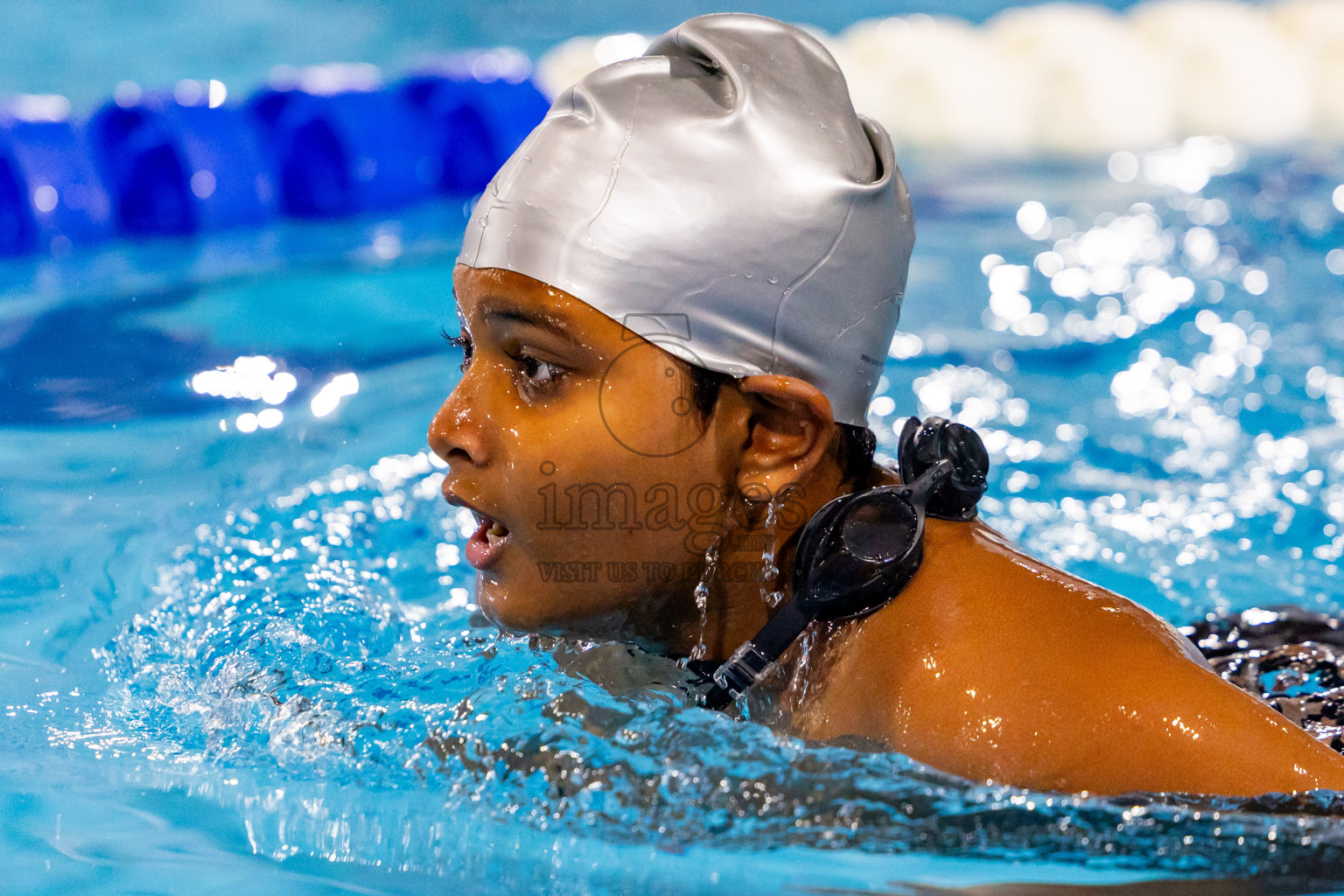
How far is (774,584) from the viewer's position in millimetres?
1777

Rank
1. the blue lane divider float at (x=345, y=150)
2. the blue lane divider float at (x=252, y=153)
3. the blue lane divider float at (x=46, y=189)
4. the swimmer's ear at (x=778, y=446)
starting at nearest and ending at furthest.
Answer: the swimmer's ear at (x=778, y=446)
the blue lane divider float at (x=46, y=189)
the blue lane divider float at (x=252, y=153)
the blue lane divider float at (x=345, y=150)

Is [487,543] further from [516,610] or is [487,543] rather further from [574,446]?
[574,446]

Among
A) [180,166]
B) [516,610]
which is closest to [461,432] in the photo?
[516,610]

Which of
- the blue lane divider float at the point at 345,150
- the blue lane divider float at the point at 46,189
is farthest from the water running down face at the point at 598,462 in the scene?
the blue lane divider float at the point at 345,150

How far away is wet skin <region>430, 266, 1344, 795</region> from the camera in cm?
151

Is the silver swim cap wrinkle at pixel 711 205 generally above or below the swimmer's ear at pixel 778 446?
above

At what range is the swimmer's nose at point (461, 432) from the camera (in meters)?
1.62

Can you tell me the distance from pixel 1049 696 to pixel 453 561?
63.8 inches

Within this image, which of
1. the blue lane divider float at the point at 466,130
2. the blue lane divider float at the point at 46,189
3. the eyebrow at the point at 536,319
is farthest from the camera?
the blue lane divider float at the point at 466,130

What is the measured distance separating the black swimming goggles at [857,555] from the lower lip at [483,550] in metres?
0.32

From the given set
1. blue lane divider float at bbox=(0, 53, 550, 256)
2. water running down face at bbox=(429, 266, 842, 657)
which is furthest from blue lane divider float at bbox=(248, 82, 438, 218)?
water running down face at bbox=(429, 266, 842, 657)

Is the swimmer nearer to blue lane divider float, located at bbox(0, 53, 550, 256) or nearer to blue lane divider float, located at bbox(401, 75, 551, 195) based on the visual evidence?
blue lane divider float, located at bbox(0, 53, 550, 256)

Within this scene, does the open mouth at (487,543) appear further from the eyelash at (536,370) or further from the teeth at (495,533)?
the eyelash at (536,370)

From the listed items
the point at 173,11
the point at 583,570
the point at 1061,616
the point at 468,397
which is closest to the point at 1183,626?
the point at 1061,616
